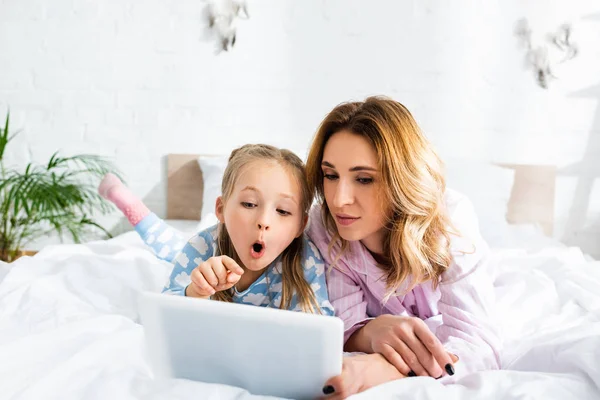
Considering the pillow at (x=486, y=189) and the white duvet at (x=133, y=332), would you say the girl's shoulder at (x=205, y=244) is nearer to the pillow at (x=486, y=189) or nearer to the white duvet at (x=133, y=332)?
the white duvet at (x=133, y=332)

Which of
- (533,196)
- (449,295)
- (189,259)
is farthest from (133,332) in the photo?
(533,196)

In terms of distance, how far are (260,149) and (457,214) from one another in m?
0.47

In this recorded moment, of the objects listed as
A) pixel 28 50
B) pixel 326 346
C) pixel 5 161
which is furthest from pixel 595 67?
pixel 5 161

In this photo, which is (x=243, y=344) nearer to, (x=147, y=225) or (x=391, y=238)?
(x=391, y=238)

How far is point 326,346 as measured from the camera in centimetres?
76

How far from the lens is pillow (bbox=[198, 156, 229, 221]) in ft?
7.57

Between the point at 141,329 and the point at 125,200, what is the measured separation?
38.2 inches

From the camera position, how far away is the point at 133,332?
1075 millimetres

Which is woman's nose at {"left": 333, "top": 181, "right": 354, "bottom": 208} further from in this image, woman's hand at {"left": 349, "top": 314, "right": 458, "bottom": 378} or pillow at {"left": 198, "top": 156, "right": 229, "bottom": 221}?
pillow at {"left": 198, "top": 156, "right": 229, "bottom": 221}

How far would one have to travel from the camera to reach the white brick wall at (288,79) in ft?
8.63

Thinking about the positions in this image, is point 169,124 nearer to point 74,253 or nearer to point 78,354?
point 74,253

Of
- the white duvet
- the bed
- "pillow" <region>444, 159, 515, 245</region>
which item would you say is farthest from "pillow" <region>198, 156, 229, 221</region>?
"pillow" <region>444, 159, 515, 245</region>

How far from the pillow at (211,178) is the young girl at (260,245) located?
3.37 ft

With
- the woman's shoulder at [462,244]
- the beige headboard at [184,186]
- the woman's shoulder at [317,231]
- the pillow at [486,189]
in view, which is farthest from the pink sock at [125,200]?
the pillow at [486,189]
